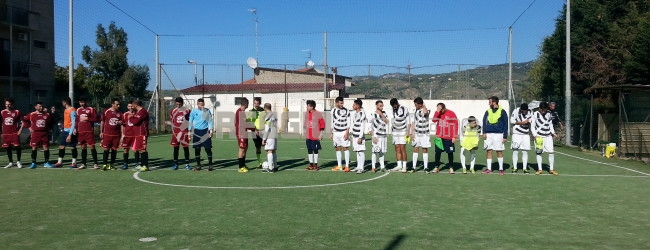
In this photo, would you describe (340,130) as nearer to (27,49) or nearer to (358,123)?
→ (358,123)

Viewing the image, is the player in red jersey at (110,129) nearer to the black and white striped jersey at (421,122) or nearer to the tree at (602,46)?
the black and white striped jersey at (421,122)

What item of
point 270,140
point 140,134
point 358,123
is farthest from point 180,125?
point 358,123

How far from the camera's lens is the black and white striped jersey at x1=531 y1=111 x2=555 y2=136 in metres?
12.9

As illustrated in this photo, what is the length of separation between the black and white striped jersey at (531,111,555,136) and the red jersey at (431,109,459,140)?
2.22 meters

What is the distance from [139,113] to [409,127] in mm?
7500

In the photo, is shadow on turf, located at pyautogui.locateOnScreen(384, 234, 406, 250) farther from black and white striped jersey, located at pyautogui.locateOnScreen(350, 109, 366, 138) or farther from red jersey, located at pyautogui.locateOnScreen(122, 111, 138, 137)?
red jersey, located at pyautogui.locateOnScreen(122, 111, 138, 137)

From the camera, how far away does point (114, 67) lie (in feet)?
183

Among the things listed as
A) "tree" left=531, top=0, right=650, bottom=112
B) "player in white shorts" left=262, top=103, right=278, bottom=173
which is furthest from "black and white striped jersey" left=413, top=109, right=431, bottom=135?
"tree" left=531, top=0, right=650, bottom=112

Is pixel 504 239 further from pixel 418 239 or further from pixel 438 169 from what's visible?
pixel 438 169

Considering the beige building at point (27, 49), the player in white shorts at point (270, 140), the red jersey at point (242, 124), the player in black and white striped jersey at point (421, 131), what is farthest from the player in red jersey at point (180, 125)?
the beige building at point (27, 49)

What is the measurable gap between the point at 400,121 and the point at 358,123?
1.13 meters

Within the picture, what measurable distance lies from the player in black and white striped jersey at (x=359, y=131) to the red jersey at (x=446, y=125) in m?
1.91

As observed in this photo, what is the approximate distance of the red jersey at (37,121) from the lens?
13.9 meters

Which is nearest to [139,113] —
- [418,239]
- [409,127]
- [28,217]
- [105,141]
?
[105,141]
